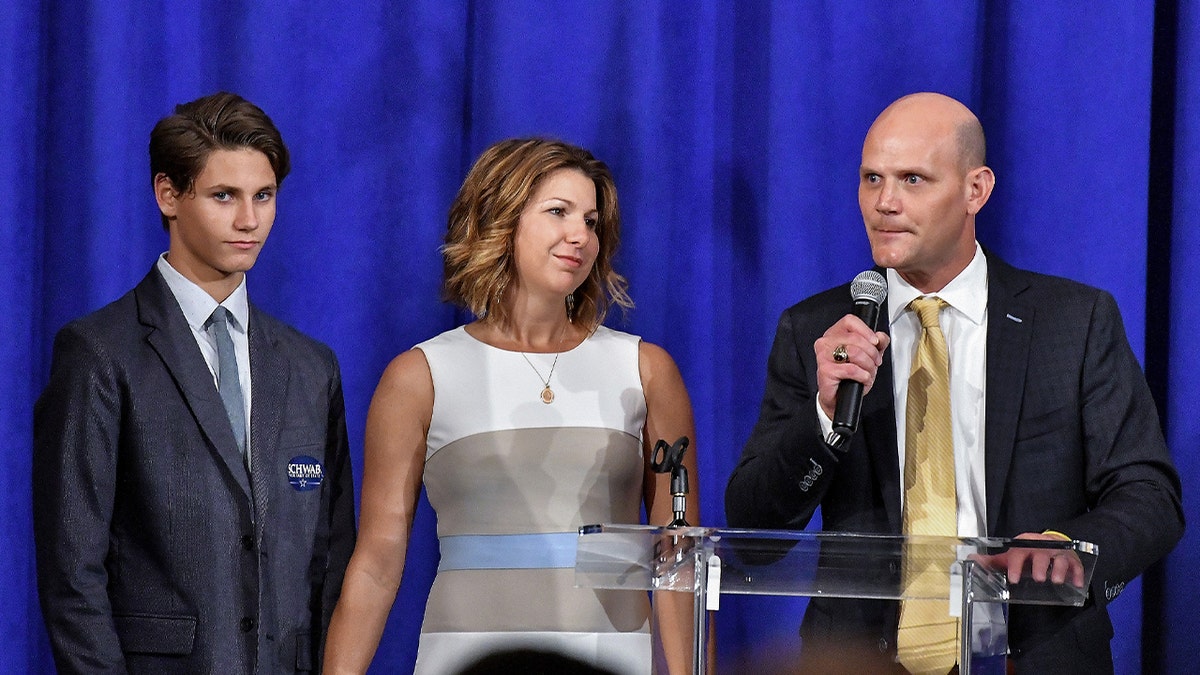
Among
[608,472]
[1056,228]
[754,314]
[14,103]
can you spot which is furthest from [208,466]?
[1056,228]

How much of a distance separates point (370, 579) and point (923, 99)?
137 cm

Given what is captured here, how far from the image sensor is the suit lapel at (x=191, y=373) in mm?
→ 2686

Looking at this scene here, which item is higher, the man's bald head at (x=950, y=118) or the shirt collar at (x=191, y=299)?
the man's bald head at (x=950, y=118)

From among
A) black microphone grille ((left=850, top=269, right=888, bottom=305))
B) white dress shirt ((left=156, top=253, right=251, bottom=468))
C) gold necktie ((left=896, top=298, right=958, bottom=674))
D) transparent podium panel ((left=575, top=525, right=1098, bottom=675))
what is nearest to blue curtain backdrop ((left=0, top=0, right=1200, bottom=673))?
white dress shirt ((left=156, top=253, right=251, bottom=468))

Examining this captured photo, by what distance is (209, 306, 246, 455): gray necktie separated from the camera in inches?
108

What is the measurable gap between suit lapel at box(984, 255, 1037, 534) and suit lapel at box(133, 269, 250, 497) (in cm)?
131

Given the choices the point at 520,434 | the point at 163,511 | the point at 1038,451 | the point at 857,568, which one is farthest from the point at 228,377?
the point at 1038,451

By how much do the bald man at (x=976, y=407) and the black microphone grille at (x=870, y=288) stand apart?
59 millimetres

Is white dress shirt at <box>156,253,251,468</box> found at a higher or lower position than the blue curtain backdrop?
lower

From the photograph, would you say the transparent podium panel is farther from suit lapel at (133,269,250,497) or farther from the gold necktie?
suit lapel at (133,269,250,497)

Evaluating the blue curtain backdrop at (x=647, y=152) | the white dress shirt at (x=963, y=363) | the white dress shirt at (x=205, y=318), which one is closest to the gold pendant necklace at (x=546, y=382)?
the blue curtain backdrop at (x=647, y=152)

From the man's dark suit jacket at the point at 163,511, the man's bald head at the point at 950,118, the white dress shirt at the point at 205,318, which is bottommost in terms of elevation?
the man's dark suit jacket at the point at 163,511

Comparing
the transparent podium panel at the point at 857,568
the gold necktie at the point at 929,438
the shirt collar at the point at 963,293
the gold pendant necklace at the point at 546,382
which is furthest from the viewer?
the gold pendant necklace at the point at 546,382

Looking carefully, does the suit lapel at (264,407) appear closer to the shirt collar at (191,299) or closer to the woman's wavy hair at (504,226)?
the shirt collar at (191,299)
